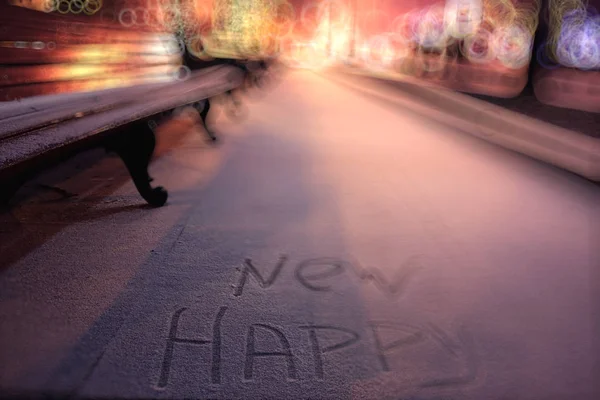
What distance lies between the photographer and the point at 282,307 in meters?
1.72

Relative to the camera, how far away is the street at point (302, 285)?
4.44 feet

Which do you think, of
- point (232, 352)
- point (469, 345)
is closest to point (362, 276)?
point (469, 345)

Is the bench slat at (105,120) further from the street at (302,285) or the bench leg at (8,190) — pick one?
the street at (302,285)

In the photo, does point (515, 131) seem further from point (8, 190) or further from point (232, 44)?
point (232, 44)

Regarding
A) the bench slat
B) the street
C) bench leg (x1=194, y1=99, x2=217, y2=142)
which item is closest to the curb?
the street

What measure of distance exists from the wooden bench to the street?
0.34 metres

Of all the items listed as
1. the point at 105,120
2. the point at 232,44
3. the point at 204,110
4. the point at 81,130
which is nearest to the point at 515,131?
the point at 204,110

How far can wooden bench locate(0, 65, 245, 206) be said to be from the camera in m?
1.68

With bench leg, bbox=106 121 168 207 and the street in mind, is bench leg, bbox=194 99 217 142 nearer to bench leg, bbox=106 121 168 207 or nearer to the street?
the street

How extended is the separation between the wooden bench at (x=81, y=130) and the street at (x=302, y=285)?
34 centimetres

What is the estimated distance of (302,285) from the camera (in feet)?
6.26

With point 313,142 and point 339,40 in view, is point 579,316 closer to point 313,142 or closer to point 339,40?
point 313,142

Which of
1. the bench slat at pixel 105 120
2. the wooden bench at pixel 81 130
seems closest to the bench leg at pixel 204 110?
the bench slat at pixel 105 120

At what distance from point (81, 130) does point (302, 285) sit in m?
1.23
